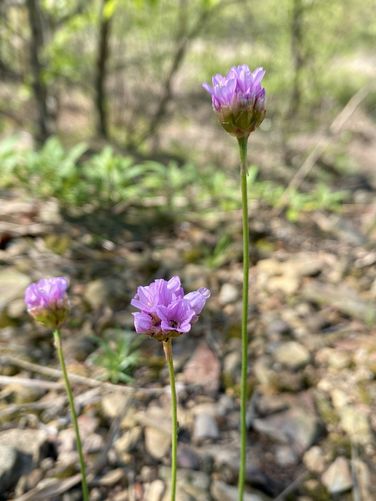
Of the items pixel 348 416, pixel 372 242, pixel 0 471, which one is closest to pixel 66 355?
pixel 0 471

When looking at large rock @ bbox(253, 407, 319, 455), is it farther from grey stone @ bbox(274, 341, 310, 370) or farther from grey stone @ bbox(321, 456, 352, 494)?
grey stone @ bbox(274, 341, 310, 370)

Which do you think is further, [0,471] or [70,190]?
[70,190]

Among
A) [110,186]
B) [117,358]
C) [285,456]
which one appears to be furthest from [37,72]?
[285,456]

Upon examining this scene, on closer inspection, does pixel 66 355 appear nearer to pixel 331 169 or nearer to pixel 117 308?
pixel 117 308

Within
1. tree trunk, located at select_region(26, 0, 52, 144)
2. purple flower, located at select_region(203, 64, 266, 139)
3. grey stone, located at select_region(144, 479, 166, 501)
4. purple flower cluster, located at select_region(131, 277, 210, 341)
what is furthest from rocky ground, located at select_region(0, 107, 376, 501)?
tree trunk, located at select_region(26, 0, 52, 144)

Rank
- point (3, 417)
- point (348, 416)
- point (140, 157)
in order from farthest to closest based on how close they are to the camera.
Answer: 1. point (140, 157)
2. point (348, 416)
3. point (3, 417)

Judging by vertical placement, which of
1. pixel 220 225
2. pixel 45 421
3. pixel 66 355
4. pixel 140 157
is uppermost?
pixel 140 157

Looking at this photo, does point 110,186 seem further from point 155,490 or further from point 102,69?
point 102,69
